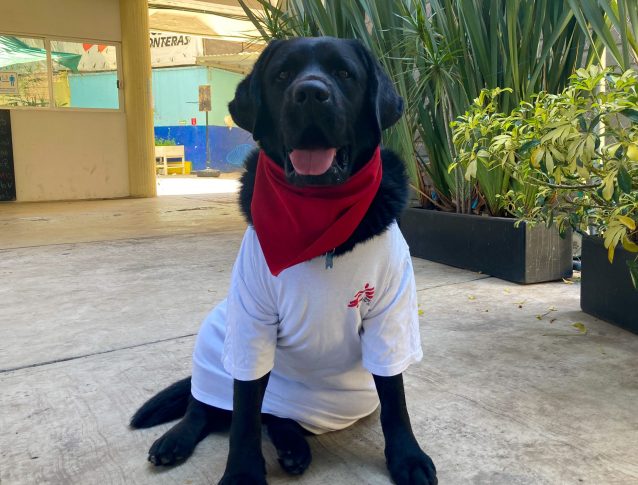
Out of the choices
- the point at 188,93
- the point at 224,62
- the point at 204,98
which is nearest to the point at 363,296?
the point at 204,98

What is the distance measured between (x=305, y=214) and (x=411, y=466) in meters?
0.69

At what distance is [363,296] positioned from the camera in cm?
153

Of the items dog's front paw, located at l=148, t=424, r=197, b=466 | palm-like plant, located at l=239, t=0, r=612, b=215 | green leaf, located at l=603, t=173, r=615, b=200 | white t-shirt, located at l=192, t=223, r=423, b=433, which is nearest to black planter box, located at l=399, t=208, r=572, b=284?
palm-like plant, located at l=239, t=0, r=612, b=215

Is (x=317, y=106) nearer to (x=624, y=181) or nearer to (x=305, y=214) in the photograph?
(x=305, y=214)

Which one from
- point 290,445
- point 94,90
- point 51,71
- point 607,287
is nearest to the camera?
point 290,445

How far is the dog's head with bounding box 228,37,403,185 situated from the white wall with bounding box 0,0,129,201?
8.94 m

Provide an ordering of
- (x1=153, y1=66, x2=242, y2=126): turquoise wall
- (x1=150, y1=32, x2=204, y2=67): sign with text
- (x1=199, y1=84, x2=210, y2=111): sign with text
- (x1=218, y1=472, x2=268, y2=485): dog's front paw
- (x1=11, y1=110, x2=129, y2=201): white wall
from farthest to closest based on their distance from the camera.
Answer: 1. (x1=150, y1=32, x2=204, y2=67): sign with text
2. (x1=153, y1=66, x2=242, y2=126): turquoise wall
3. (x1=199, y1=84, x2=210, y2=111): sign with text
4. (x1=11, y1=110, x2=129, y2=201): white wall
5. (x1=218, y1=472, x2=268, y2=485): dog's front paw

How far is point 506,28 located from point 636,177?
1.94 m

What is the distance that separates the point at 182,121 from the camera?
20.9 meters

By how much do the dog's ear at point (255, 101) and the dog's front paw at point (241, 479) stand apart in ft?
2.91

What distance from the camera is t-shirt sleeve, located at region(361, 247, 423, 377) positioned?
156 centimetres

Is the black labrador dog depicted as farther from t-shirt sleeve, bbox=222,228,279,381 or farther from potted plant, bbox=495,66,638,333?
potted plant, bbox=495,66,638,333

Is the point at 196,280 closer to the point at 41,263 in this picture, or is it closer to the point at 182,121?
the point at 41,263

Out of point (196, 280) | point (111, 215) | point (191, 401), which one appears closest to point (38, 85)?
point (111, 215)
